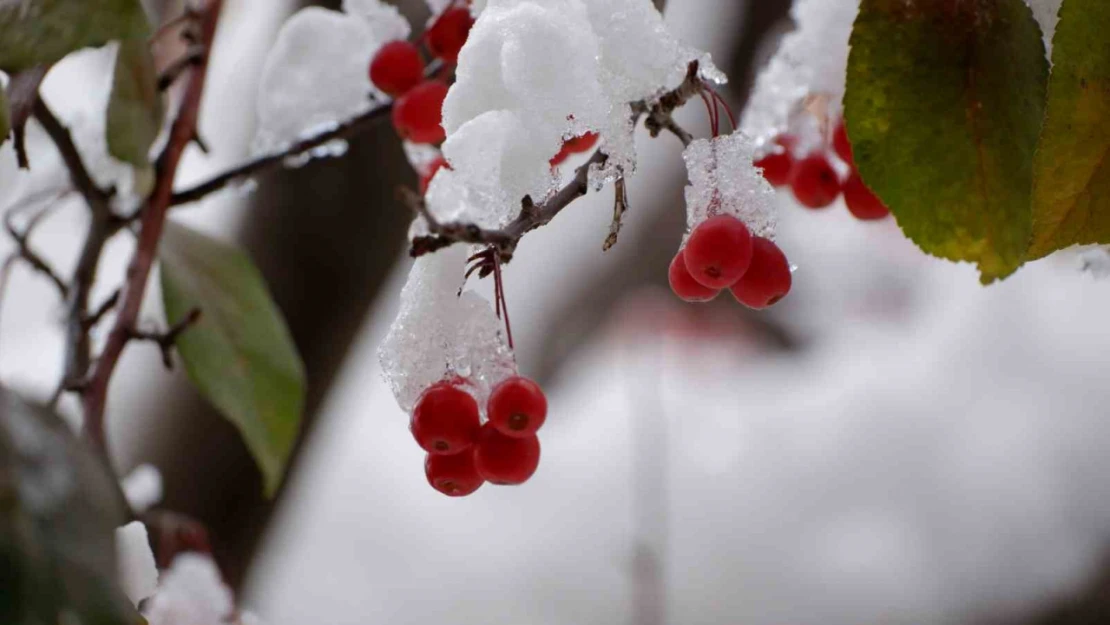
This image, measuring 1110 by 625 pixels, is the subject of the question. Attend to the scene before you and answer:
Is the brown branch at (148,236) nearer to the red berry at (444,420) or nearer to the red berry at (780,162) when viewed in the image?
the red berry at (444,420)

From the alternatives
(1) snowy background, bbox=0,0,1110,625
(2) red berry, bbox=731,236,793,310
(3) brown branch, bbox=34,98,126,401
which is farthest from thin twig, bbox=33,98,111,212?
(1) snowy background, bbox=0,0,1110,625

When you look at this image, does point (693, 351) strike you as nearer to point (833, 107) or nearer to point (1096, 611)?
point (1096, 611)

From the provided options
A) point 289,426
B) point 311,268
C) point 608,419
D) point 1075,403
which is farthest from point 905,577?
point 289,426

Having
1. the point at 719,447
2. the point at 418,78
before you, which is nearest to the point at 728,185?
the point at 418,78

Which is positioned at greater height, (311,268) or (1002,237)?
(1002,237)

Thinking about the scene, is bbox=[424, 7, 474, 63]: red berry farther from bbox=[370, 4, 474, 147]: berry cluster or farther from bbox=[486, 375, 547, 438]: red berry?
bbox=[486, 375, 547, 438]: red berry

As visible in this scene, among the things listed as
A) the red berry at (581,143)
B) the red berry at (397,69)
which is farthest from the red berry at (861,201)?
the red berry at (397,69)
